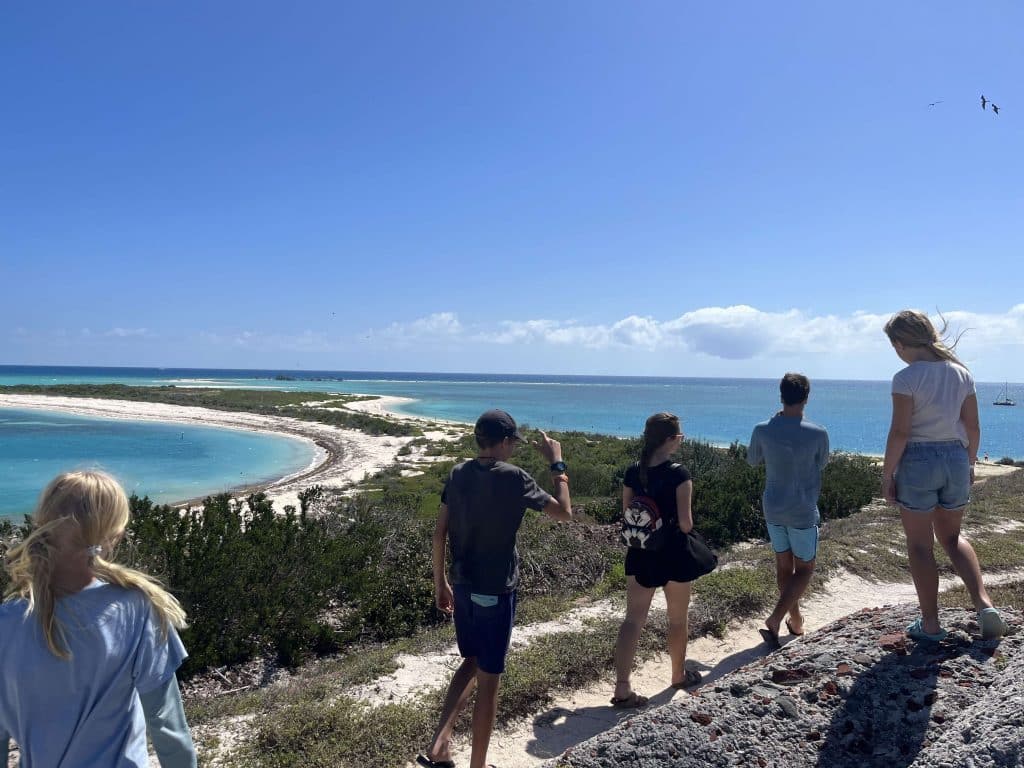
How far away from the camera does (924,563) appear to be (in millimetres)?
3594

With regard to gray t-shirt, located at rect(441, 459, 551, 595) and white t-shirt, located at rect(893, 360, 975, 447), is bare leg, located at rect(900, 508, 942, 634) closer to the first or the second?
white t-shirt, located at rect(893, 360, 975, 447)

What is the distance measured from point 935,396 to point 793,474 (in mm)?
1388

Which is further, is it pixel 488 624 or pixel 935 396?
pixel 935 396

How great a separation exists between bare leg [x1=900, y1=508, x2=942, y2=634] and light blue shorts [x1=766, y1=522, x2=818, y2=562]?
3.51ft

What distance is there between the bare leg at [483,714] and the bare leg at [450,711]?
18 cm

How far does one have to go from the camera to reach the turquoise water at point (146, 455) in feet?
65.7

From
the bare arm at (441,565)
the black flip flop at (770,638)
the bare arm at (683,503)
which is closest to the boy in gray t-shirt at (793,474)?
the black flip flop at (770,638)

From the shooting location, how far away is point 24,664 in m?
1.83

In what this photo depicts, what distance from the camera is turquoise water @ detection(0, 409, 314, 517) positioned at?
20016 mm

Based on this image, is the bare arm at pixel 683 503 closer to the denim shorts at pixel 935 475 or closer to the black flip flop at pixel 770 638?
the denim shorts at pixel 935 475

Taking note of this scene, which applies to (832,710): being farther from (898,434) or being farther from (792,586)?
(792,586)

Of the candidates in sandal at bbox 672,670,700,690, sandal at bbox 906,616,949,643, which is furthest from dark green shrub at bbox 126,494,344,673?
sandal at bbox 906,616,949,643

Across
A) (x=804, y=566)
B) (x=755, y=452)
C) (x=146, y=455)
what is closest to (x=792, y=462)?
(x=755, y=452)

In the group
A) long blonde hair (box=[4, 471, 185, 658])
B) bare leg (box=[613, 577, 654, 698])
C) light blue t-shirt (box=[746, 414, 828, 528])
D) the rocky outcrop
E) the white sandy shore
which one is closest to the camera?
long blonde hair (box=[4, 471, 185, 658])
